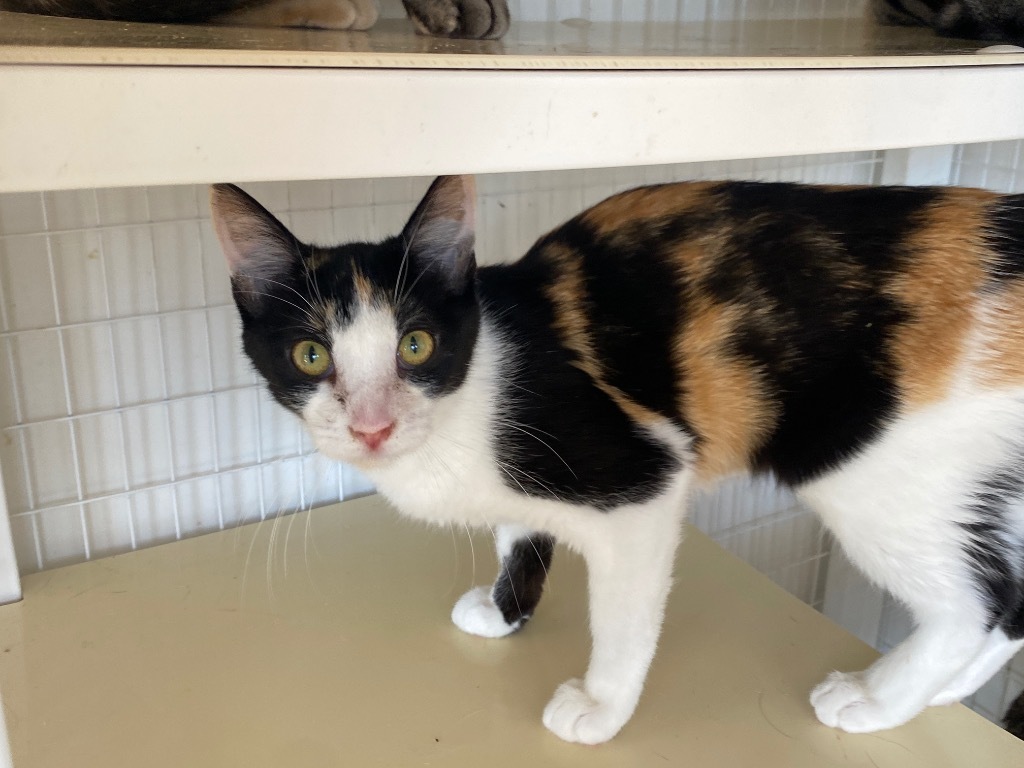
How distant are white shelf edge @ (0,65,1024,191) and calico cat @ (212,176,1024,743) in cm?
18

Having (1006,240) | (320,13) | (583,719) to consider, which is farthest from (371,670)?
(1006,240)

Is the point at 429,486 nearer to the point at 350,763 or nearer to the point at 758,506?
the point at 350,763

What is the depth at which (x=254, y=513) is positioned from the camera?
A: 1.24 metres

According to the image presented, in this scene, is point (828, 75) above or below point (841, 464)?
above

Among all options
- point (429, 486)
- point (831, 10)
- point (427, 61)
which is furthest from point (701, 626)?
point (831, 10)

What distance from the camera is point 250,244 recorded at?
75 cm

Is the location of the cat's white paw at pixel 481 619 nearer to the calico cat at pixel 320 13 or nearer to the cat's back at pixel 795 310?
the cat's back at pixel 795 310

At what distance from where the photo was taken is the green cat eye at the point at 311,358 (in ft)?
2.45

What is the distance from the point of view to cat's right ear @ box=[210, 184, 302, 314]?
0.71 metres

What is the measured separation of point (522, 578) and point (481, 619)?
0.07 meters

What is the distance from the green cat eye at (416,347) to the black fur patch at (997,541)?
1.73ft

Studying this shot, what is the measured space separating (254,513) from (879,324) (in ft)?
2.92

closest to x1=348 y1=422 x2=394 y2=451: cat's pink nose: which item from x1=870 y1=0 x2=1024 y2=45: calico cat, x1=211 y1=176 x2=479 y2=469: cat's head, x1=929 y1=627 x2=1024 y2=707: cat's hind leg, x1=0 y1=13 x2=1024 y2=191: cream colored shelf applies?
x1=211 y1=176 x2=479 y2=469: cat's head

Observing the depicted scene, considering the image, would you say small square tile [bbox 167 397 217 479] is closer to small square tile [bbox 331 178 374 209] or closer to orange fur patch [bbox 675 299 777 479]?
small square tile [bbox 331 178 374 209]
